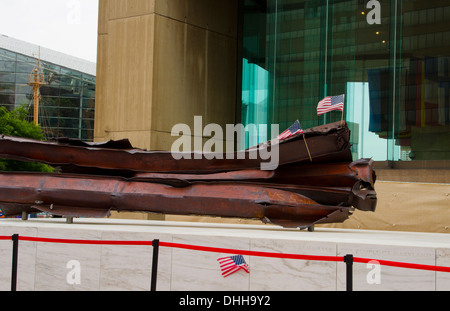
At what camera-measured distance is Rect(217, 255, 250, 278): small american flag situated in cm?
537

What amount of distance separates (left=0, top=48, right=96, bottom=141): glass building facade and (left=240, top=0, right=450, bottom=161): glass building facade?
2141 centimetres

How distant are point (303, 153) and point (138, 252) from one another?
221 centimetres

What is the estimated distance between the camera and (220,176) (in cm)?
701

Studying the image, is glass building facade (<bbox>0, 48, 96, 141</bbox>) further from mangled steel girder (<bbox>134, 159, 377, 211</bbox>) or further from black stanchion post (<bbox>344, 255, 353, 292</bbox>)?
black stanchion post (<bbox>344, 255, 353, 292</bbox>)

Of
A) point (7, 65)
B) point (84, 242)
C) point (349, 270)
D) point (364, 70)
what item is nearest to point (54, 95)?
Answer: point (7, 65)

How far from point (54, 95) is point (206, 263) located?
34.9 meters

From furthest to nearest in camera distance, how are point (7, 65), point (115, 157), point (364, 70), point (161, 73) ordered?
1. point (7, 65)
2. point (364, 70)
3. point (161, 73)
4. point (115, 157)

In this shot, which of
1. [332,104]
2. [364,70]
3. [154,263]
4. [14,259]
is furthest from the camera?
[364,70]

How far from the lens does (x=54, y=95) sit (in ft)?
125

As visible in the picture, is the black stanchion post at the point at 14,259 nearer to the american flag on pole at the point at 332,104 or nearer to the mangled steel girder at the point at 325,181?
the mangled steel girder at the point at 325,181

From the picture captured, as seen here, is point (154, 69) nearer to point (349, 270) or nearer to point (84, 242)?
point (84, 242)

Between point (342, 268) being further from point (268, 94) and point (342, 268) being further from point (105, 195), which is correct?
point (268, 94)

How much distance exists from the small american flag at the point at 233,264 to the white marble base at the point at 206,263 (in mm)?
56

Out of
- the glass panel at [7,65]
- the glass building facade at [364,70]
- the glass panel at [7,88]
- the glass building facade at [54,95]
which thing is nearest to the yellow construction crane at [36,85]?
the glass building facade at [54,95]
